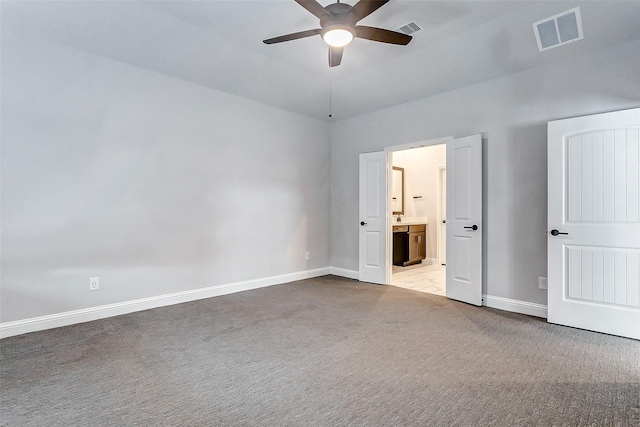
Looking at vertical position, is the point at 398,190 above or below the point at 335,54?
below

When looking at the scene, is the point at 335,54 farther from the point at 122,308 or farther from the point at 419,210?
the point at 419,210

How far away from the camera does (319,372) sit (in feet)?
8.02

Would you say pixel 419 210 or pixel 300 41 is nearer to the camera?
pixel 300 41

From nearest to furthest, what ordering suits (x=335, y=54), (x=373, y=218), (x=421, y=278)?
(x=335, y=54) → (x=373, y=218) → (x=421, y=278)

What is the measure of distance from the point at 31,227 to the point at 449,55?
4.75m

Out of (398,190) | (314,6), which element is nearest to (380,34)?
(314,6)

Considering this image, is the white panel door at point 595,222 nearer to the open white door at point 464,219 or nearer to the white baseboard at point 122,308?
the open white door at point 464,219

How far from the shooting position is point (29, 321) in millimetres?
3211

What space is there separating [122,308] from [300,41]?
3610 millimetres

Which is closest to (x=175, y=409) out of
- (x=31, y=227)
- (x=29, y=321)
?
(x=29, y=321)

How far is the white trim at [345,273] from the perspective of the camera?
5727 mm

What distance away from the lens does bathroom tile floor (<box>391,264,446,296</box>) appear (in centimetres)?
508

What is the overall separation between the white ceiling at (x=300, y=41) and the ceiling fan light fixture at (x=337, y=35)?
0.58 m

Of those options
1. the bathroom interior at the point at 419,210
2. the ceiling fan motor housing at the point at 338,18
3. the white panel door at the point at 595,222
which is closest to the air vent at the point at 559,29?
the white panel door at the point at 595,222
